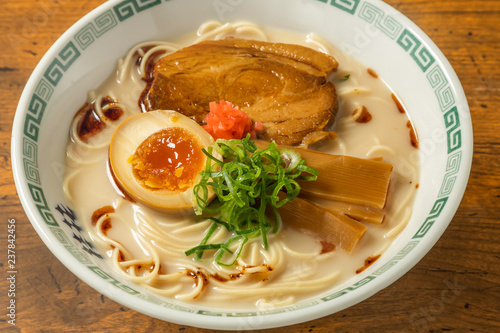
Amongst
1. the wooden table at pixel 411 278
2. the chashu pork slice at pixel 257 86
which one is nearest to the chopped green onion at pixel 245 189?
the chashu pork slice at pixel 257 86

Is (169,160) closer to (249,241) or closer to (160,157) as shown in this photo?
(160,157)

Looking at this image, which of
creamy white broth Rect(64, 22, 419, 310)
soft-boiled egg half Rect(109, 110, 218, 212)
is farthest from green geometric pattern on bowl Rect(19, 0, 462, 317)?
soft-boiled egg half Rect(109, 110, 218, 212)

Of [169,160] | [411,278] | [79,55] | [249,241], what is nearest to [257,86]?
[169,160]

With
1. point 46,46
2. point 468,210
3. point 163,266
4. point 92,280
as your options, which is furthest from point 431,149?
point 46,46

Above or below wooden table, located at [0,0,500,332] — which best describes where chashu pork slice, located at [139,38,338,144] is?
above

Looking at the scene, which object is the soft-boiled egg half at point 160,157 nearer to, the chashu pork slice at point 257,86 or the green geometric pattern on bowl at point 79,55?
the chashu pork slice at point 257,86

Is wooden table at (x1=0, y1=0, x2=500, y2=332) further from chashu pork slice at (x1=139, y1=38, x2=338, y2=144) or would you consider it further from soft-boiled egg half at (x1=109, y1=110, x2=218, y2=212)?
chashu pork slice at (x1=139, y1=38, x2=338, y2=144)
